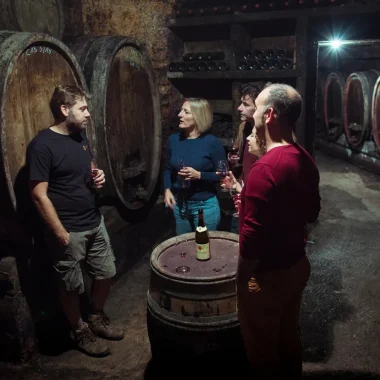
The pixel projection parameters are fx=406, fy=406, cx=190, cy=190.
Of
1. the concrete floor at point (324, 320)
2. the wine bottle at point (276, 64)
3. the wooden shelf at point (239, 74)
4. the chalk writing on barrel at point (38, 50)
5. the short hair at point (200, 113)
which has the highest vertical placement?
the chalk writing on barrel at point (38, 50)

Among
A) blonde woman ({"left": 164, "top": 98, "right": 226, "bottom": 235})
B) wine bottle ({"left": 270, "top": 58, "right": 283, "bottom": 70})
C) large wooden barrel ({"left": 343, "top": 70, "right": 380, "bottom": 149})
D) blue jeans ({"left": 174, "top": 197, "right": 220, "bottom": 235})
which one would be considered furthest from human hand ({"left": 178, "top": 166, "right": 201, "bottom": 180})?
large wooden barrel ({"left": 343, "top": 70, "right": 380, "bottom": 149})

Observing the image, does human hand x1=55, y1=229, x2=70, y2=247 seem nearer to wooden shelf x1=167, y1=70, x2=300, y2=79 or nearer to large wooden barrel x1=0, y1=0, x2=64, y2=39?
large wooden barrel x1=0, y1=0, x2=64, y2=39

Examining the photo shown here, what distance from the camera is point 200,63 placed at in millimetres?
4965

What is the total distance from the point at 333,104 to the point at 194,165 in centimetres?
785

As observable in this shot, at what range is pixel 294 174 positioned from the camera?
1.95m

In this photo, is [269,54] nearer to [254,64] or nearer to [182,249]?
[254,64]

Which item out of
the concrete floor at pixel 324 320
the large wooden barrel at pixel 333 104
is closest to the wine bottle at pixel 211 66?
the concrete floor at pixel 324 320

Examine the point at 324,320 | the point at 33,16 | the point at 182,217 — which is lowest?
the point at 324,320

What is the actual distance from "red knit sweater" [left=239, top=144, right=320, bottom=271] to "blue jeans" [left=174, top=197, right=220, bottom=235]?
154 centimetres

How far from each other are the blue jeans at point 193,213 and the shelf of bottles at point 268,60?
2.05m

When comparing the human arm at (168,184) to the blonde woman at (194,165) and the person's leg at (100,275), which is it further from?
the person's leg at (100,275)

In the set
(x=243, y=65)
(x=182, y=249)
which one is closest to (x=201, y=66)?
(x=243, y=65)

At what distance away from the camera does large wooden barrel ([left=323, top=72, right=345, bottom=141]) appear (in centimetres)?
973

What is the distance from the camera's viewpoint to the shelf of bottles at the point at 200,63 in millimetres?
4840
